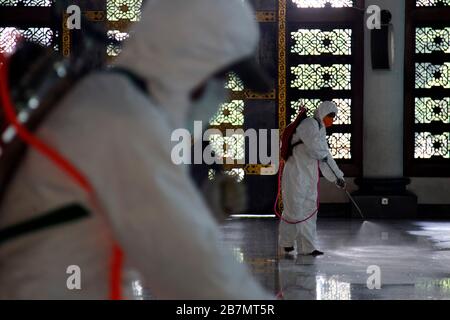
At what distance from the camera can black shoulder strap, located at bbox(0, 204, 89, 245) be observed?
1.36 m

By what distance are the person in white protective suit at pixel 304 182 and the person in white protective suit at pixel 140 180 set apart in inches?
262

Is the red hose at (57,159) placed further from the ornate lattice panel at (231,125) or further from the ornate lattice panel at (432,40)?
the ornate lattice panel at (432,40)

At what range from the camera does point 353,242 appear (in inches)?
362

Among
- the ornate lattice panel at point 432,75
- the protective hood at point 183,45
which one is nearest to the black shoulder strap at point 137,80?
the protective hood at point 183,45

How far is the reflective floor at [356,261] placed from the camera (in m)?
6.30

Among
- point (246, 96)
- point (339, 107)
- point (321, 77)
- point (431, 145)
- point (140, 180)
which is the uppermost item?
point (321, 77)

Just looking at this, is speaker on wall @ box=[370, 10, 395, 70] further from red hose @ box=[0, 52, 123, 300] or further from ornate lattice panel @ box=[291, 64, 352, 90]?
red hose @ box=[0, 52, 123, 300]

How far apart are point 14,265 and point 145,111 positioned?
0.33 m

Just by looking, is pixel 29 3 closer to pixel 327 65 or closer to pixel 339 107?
pixel 327 65

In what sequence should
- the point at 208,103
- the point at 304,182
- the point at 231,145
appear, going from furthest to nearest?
1. the point at 231,145
2. the point at 304,182
3. the point at 208,103

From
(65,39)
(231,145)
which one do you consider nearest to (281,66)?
(231,145)

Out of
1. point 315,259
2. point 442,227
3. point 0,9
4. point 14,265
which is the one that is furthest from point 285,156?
point 14,265

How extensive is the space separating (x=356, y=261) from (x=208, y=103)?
21.0ft

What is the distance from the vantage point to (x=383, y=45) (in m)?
11.3
